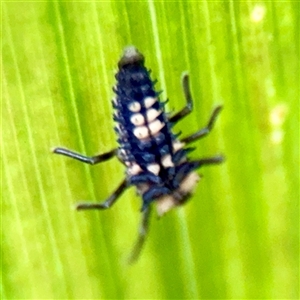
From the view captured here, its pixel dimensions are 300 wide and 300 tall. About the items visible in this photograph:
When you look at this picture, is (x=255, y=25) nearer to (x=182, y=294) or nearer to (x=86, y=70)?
(x=86, y=70)

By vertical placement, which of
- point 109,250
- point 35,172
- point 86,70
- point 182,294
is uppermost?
point 86,70

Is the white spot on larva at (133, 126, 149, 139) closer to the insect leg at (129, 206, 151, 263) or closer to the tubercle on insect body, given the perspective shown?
the tubercle on insect body

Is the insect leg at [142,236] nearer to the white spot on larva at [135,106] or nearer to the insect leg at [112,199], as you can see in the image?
the insect leg at [112,199]

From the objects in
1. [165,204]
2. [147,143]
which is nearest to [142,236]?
[165,204]

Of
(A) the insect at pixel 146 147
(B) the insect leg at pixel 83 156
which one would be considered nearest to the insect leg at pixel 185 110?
(A) the insect at pixel 146 147

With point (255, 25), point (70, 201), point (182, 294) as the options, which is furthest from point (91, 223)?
point (255, 25)

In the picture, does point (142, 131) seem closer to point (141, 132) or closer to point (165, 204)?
point (141, 132)
